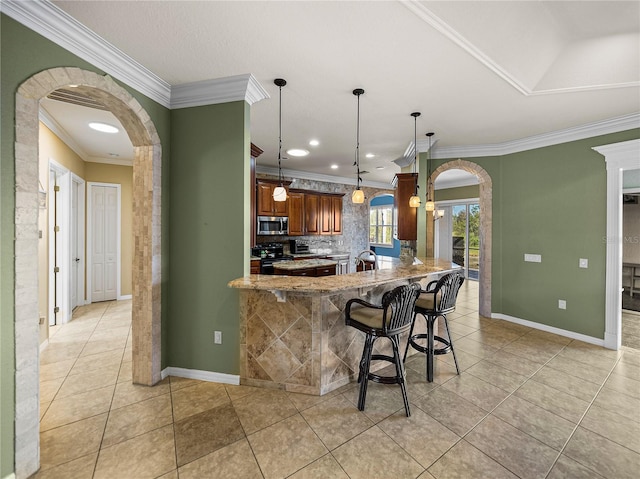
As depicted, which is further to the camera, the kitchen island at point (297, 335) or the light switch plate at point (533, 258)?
the light switch plate at point (533, 258)

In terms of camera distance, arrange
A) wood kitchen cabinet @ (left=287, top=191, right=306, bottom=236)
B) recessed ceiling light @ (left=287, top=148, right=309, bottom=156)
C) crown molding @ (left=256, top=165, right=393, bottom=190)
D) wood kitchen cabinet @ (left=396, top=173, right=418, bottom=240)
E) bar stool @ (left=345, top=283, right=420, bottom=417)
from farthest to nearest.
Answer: crown molding @ (left=256, top=165, right=393, bottom=190) < wood kitchen cabinet @ (left=287, top=191, right=306, bottom=236) < recessed ceiling light @ (left=287, top=148, right=309, bottom=156) < wood kitchen cabinet @ (left=396, top=173, right=418, bottom=240) < bar stool @ (left=345, top=283, right=420, bottom=417)

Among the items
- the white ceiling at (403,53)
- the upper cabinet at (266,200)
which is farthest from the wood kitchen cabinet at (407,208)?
the upper cabinet at (266,200)

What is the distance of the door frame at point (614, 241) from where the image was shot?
11.2 feet

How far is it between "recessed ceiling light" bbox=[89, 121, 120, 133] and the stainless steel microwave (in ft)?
8.50

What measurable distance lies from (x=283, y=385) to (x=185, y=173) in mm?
2153

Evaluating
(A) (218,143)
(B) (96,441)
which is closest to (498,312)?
(A) (218,143)

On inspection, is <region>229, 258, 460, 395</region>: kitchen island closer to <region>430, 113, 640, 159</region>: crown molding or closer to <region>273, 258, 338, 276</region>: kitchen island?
<region>273, 258, 338, 276</region>: kitchen island

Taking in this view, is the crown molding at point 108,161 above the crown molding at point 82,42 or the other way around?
above

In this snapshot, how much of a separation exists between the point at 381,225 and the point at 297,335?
7.50 m

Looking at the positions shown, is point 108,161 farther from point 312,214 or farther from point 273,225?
point 312,214

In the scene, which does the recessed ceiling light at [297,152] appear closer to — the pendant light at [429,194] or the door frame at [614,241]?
the pendant light at [429,194]

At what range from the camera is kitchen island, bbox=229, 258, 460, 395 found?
7.93 ft

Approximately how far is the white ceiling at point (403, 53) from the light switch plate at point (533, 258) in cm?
181

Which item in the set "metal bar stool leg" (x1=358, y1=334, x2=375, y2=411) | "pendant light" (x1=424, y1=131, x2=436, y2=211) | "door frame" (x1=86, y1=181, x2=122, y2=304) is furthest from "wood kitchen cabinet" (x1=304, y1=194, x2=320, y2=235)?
"metal bar stool leg" (x1=358, y1=334, x2=375, y2=411)
